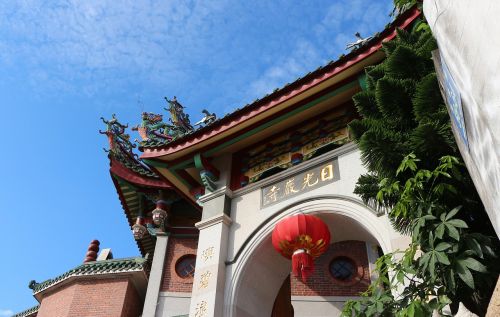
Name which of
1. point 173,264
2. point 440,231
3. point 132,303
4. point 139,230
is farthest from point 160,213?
point 440,231

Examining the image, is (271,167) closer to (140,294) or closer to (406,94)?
(406,94)

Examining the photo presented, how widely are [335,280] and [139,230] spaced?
186 inches

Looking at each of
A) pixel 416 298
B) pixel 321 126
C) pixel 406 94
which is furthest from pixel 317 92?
pixel 416 298

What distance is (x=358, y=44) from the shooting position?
709 centimetres

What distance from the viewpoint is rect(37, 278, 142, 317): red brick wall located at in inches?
456

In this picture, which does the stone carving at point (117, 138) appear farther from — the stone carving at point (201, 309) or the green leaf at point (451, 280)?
the green leaf at point (451, 280)

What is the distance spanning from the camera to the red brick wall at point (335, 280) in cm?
943

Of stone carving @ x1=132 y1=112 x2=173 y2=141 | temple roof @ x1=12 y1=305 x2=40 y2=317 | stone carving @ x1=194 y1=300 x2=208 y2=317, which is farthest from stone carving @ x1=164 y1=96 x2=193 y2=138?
temple roof @ x1=12 y1=305 x2=40 y2=317

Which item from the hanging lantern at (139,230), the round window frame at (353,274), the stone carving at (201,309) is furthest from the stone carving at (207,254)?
the hanging lantern at (139,230)

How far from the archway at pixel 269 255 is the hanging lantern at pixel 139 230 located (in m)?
5.25

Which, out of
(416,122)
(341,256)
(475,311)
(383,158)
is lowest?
(475,311)

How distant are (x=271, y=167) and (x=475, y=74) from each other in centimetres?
522

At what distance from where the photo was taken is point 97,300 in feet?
38.6

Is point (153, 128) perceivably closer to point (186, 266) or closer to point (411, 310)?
point (186, 266)
